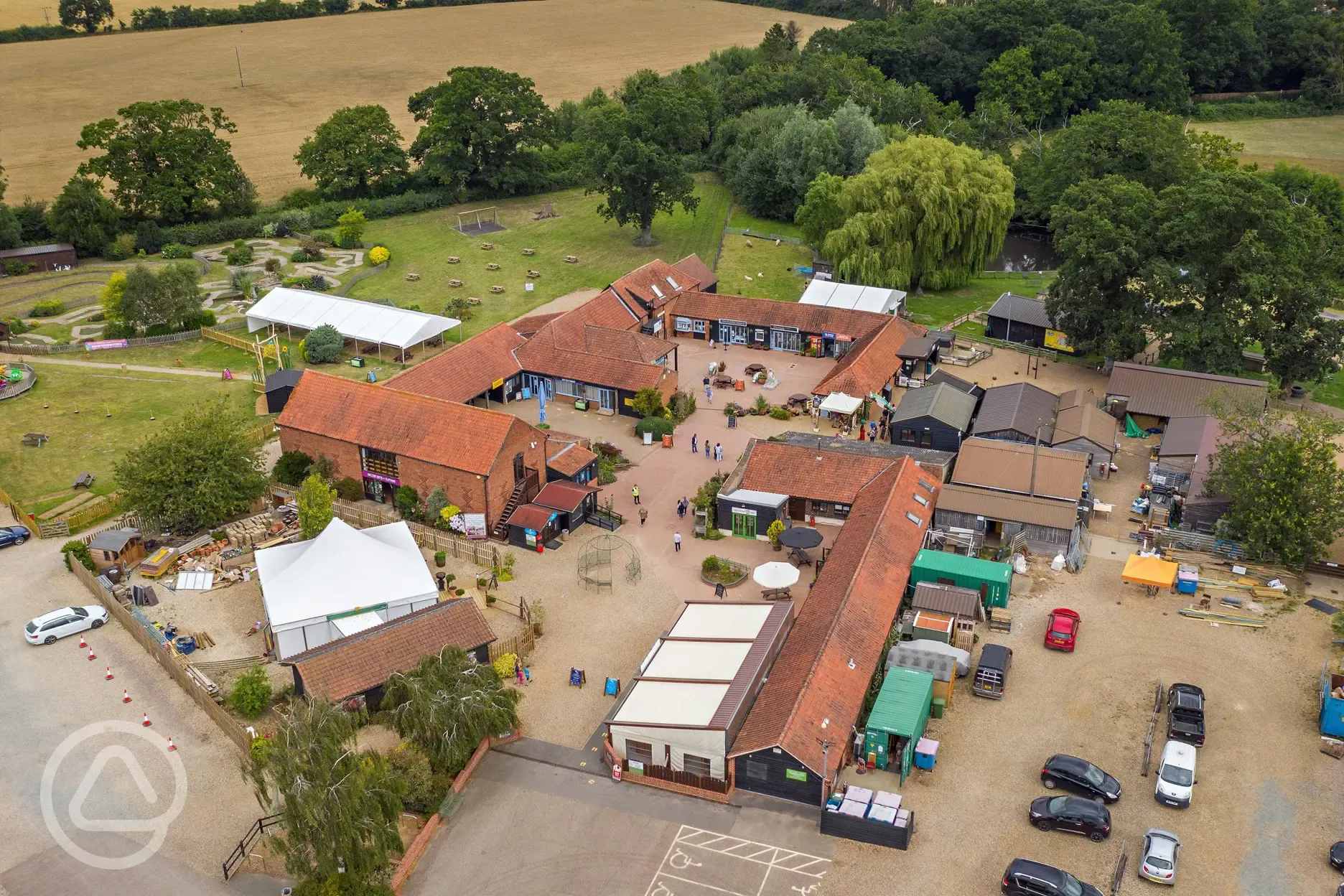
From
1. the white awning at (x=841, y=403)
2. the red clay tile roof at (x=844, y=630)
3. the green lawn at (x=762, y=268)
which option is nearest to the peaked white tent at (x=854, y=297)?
the green lawn at (x=762, y=268)

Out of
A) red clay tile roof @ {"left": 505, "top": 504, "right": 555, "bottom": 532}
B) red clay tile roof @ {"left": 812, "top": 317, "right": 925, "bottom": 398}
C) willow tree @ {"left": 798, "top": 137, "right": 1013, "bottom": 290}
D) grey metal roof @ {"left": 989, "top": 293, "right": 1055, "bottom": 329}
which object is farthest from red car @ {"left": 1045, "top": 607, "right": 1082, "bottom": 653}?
willow tree @ {"left": 798, "top": 137, "right": 1013, "bottom": 290}

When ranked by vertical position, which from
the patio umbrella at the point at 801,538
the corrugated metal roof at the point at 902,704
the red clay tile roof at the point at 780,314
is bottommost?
the patio umbrella at the point at 801,538

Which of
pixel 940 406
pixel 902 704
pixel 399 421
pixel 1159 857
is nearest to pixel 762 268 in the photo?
pixel 940 406

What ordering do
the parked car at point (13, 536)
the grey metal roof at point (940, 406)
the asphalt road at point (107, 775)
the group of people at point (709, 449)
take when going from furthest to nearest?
1. the group of people at point (709, 449)
2. the grey metal roof at point (940, 406)
3. the parked car at point (13, 536)
4. the asphalt road at point (107, 775)

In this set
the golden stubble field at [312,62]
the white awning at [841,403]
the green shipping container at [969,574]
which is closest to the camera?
the green shipping container at [969,574]

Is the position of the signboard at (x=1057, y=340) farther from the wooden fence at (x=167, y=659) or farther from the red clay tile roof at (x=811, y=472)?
the wooden fence at (x=167, y=659)

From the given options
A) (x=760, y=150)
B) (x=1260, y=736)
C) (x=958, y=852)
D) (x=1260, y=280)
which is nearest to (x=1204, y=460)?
(x=1260, y=280)

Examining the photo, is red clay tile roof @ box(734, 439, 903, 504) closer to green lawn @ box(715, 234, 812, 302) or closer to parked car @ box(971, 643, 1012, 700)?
parked car @ box(971, 643, 1012, 700)
